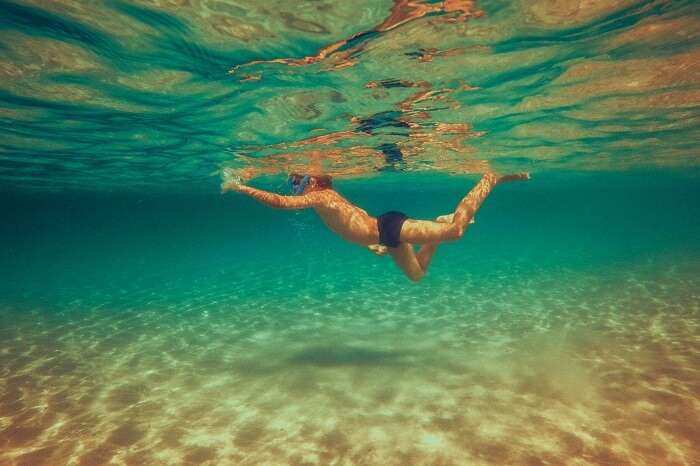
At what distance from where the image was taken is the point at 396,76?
10.0 metres

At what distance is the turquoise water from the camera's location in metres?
6.58

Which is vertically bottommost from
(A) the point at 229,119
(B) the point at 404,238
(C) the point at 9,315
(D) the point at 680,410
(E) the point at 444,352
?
(C) the point at 9,315

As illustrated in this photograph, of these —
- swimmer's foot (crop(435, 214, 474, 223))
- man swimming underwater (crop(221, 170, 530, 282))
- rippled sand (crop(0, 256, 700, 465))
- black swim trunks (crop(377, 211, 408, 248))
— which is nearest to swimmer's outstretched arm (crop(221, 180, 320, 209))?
man swimming underwater (crop(221, 170, 530, 282))

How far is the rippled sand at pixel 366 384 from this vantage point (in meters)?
6.10

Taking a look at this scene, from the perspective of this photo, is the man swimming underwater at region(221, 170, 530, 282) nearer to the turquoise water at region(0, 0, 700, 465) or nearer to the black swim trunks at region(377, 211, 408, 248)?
the black swim trunks at region(377, 211, 408, 248)

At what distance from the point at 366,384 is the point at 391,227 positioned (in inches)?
147

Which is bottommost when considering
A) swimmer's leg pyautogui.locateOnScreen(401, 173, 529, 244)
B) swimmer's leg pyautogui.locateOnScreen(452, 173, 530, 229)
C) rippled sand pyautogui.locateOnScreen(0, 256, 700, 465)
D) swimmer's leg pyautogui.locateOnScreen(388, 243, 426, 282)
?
rippled sand pyautogui.locateOnScreen(0, 256, 700, 465)

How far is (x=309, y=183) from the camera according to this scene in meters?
9.25

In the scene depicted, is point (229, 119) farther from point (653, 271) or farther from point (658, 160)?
point (658, 160)

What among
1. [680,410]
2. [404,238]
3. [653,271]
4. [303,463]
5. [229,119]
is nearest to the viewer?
[303,463]

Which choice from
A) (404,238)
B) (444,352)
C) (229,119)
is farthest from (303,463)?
(229,119)

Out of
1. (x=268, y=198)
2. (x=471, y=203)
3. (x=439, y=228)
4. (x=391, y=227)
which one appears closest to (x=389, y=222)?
(x=391, y=227)

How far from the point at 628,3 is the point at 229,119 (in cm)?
1174

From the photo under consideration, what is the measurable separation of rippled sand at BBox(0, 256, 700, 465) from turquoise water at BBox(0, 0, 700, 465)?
2.3 inches
